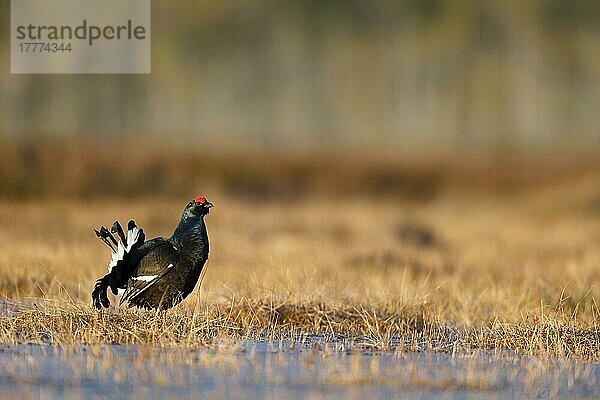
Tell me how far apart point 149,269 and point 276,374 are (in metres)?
2.42

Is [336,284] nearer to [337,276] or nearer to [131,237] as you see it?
[337,276]

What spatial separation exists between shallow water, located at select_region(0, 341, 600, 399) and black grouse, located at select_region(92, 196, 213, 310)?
4.34 ft

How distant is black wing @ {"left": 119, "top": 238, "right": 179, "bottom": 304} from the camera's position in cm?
863

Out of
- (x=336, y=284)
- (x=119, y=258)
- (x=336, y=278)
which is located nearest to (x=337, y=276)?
(x=336, y=278)

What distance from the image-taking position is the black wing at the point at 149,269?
340 inches

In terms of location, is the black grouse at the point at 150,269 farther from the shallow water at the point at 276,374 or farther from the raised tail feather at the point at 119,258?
the shallow water at the point at 276,374

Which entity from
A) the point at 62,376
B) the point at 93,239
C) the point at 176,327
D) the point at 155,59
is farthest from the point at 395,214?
the point at 62,376

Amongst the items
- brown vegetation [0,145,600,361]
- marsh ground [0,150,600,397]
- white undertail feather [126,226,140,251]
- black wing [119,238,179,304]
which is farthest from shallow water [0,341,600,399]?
white undertail feather [126,226,140,251]

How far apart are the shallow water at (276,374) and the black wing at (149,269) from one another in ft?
4.29

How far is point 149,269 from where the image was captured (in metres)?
8.66

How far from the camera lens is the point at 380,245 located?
1599 centimetres

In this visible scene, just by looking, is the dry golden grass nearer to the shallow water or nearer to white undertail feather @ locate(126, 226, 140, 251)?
the shallow water

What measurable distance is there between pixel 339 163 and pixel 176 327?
22.4 m

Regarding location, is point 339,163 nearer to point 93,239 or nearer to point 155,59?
point 155,59
